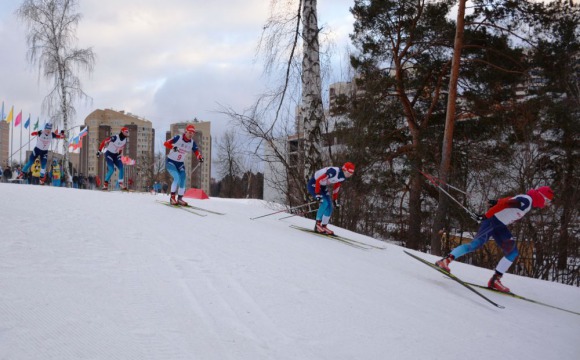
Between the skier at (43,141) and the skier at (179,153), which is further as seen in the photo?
the skier at (43,141)

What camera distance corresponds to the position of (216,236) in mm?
6227

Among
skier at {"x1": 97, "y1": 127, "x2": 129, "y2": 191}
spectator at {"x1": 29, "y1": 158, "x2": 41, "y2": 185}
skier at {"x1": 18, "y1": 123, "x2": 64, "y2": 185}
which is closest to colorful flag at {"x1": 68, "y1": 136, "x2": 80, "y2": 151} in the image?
spectator at {"x1": 29, "y1": 158, "x2": 41, "y2": 185}

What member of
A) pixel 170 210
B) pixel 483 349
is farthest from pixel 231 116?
pixel 483 349

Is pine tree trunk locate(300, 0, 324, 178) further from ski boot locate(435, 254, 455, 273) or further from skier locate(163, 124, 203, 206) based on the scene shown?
ski boot locate(435, 254, 455, 273)

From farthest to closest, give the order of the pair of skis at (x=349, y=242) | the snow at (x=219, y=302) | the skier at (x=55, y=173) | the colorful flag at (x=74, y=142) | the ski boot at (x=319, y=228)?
the colorful flag at (x=74, y=142) → the skier at (x=55, y=173) → the ski boot at (x=319, y=228) → the pair of skis at (x=349, y=242) → the snow at (x=219, y=302)

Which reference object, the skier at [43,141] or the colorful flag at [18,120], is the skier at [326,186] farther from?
the colorful flag at [18,120]

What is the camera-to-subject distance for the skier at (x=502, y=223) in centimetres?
679

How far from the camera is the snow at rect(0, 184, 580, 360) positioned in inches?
111

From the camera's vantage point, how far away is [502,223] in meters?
7.09

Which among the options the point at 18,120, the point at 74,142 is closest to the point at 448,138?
the point at 74,142

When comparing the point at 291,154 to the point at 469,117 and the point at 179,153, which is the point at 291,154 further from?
the point at 469,117

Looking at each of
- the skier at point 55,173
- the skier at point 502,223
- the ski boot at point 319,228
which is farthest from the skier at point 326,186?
the skier at point 55,173

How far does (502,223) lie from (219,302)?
5478 mm

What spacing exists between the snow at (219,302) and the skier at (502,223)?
1.46 feet
